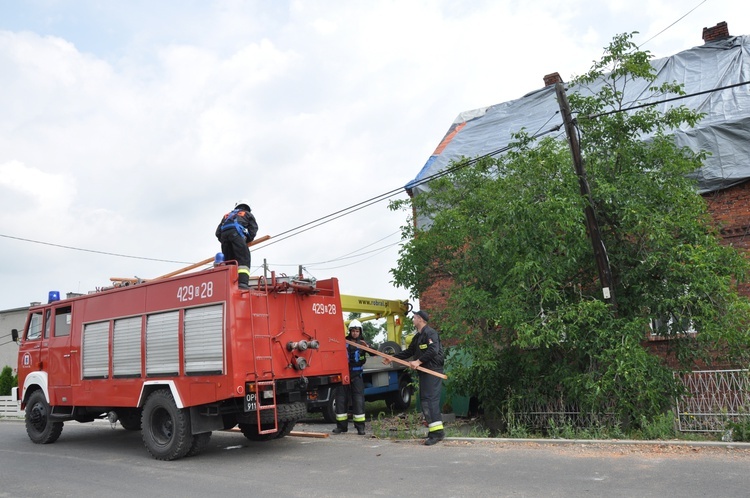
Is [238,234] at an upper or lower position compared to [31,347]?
upper

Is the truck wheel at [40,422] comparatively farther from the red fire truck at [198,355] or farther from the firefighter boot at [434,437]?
the firefighter boot at [434,437]

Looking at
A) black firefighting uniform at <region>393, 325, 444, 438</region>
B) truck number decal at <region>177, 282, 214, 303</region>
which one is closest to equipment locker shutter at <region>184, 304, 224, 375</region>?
truck number decal at <region>177, 282, 214, 303</region>

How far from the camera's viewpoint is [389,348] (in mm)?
14633

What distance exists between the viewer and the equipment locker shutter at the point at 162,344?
8.41m

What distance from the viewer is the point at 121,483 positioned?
7.11 metres

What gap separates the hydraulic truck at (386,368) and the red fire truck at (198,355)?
3.40 meters

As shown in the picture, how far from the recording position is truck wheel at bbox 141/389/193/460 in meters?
8.22

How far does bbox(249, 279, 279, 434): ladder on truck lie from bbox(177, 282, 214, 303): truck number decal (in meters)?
0.57

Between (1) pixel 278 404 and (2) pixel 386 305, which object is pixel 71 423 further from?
(1) pixel 278 404

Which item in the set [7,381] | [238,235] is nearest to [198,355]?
[238,235]

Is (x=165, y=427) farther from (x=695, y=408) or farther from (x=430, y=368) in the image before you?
(x=695, y=408)

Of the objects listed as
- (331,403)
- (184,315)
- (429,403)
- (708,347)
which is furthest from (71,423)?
(708,347)

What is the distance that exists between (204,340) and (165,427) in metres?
1.62

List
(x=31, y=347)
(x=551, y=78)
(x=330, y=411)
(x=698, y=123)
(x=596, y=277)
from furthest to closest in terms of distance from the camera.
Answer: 1. (x=551, y=78)
2. (x=698, y=123)
3. (x=330, y=411)
4. (x=31, y=347)
5. (x=596, y=277)
